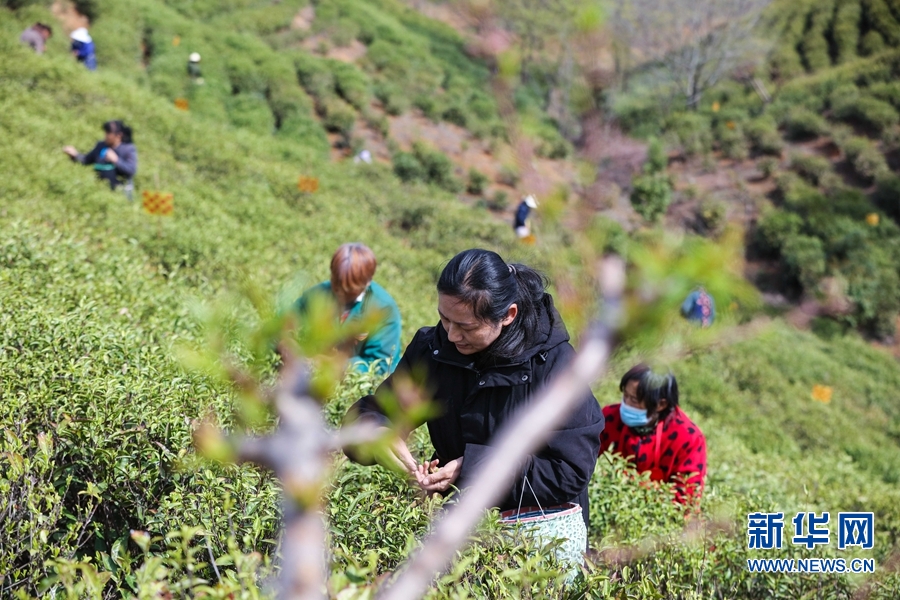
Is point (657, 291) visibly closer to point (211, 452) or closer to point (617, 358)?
point (617, 358)

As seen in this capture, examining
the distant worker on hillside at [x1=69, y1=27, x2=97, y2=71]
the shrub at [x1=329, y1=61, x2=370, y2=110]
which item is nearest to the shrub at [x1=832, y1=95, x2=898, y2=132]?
the shrub at [x1=329, y1=61, x2=370, y2=110]

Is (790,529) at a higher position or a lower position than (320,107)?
higher

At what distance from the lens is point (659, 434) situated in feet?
11.1

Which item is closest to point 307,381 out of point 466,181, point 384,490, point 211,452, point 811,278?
point 211,452

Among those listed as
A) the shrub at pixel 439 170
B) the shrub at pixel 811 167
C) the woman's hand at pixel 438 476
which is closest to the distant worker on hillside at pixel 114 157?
the woman's hand at pixel 438 476

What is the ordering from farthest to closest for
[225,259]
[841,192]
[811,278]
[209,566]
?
[841,192], [811,278], [225,259], [209,566]

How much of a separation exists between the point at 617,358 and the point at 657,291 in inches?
3.4

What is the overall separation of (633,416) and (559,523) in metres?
1.28

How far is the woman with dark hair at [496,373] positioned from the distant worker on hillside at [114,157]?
6.00 metres

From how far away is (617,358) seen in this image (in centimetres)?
73

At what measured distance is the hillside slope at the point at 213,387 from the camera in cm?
196

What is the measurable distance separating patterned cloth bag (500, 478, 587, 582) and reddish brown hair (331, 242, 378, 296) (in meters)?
1.66

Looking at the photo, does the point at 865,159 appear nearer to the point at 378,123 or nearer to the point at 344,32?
the point at 378,123

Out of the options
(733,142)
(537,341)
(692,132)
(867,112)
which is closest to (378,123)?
(692,132)
